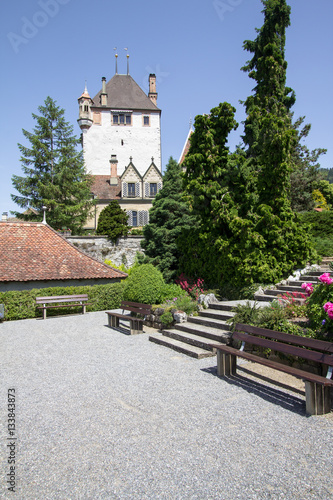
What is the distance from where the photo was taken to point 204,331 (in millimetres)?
8523

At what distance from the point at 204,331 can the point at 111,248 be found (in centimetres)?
2273

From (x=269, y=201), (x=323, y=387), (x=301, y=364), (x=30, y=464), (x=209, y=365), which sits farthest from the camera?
(x=269, y=201)

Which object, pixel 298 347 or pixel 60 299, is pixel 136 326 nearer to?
pixel 60 299

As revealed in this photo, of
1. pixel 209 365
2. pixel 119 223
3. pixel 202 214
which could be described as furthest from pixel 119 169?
pixel 209 365

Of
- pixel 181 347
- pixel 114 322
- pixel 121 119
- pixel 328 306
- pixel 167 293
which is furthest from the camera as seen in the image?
pixel 121 119

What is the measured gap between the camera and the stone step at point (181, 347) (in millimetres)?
7536

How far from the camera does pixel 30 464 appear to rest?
12.1 feet

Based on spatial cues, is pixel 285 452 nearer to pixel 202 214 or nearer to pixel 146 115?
pixel 202 214

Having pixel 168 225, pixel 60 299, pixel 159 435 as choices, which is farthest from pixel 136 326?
pixel 168 225

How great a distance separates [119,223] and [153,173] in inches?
496

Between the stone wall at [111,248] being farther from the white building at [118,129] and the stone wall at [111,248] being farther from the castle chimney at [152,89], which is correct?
the castle chimney at [152,89]

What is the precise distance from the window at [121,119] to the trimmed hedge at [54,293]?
37235mm

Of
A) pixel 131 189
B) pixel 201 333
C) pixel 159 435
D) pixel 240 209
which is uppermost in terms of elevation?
pixel 131 189

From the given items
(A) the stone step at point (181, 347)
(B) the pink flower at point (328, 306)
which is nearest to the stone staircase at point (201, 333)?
(A) the stone step at point (181, 347)
